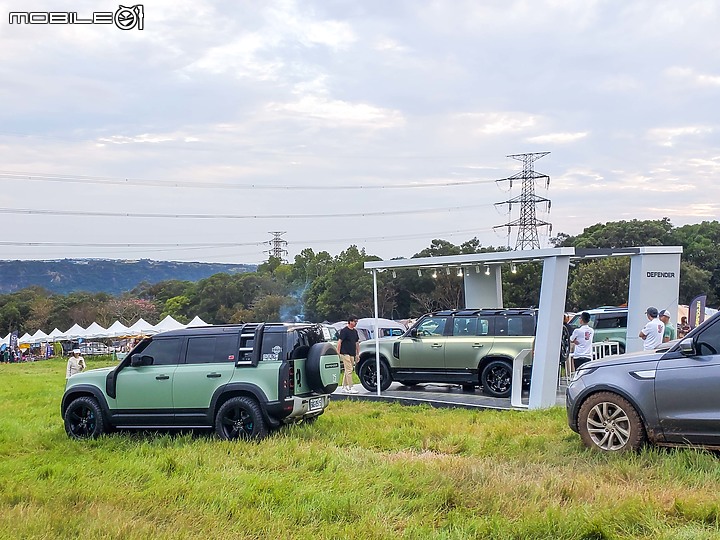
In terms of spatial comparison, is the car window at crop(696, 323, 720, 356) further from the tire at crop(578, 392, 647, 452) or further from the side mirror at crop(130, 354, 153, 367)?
the side mirror at crop(130, 354, 153, 367)

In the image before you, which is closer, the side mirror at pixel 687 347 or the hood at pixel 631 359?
the side mirror at pixel 687 347

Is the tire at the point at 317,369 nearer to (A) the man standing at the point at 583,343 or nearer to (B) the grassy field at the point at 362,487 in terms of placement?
(B) the grassy field at the point at 362,487

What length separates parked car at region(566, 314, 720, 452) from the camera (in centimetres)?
772

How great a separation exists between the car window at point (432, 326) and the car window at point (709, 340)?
8189 millimetres

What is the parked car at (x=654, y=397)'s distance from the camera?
7.72 m

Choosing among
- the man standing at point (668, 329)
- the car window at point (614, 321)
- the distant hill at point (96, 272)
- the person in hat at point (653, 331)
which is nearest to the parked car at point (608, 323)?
the car window at point (614, 321)

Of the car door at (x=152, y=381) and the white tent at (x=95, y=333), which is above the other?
the car door at (x=152, y=381)

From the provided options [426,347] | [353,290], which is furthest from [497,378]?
[353,290]

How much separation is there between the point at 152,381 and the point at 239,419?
142 cm

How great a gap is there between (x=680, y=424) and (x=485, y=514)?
2.87m

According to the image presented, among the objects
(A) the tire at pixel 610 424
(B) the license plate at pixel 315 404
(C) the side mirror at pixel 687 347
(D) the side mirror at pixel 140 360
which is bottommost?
(B) the license plate at pixel 315 404

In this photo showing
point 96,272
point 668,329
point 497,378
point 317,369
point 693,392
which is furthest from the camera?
point 96,272

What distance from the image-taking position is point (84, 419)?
36.9 feet

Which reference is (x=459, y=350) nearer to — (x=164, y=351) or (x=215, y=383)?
(x=215, y=383)
